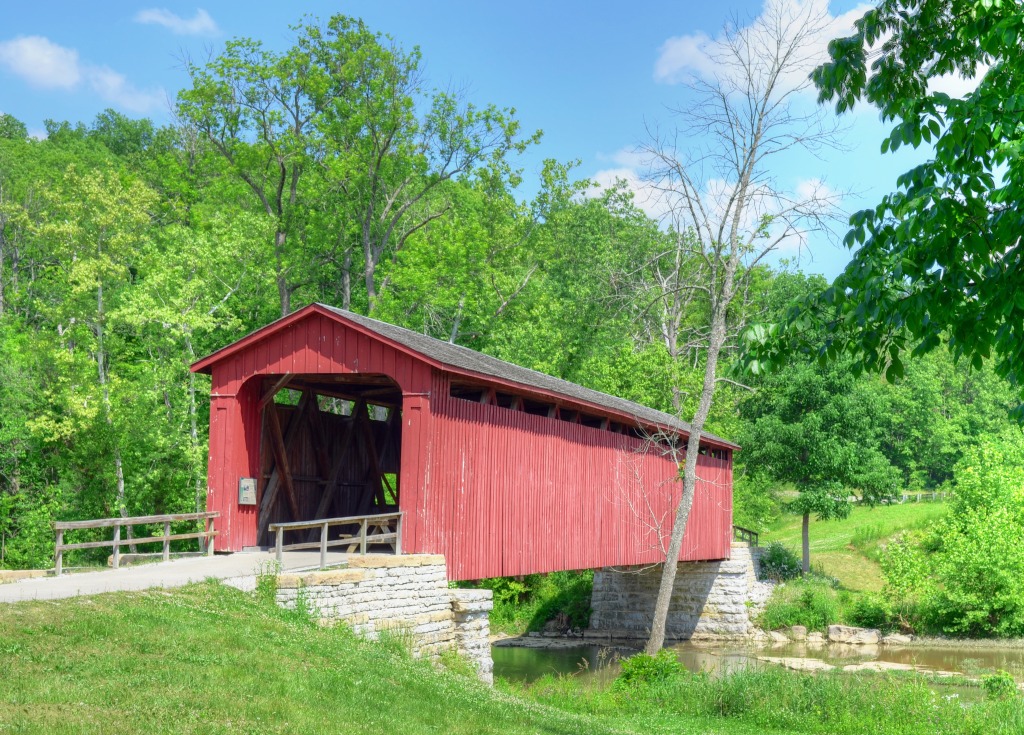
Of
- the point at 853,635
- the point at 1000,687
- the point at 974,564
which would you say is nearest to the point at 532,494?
the point at 1000,687

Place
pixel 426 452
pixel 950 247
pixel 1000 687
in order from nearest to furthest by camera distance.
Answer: pixel 950 247, pixel 426 452, pixel 1000 687

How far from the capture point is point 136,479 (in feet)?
89.3

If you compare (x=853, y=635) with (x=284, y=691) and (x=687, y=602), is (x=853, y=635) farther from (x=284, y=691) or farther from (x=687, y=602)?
(x=284, y=691)

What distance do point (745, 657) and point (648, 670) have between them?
939 cm

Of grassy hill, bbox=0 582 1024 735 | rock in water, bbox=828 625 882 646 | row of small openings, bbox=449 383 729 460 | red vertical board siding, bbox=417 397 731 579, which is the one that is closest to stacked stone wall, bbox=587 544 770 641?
rock in water, bbox=828 625 882 646

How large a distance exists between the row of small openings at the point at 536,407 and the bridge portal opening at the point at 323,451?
A: 5.29 ft

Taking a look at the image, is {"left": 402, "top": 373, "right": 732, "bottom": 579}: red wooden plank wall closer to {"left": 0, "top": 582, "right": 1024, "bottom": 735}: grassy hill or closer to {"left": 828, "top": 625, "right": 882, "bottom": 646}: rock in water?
{"left": 0, "top": 582, "right": 1024, "bottom": 735}: grassy hill

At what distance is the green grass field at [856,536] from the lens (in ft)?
124

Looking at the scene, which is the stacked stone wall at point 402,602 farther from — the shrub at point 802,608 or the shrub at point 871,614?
the shrub at point 871,614

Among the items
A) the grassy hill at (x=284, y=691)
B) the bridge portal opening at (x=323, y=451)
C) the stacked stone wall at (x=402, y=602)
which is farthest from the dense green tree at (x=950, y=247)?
the bridge portal opening at (x=323, y=451)

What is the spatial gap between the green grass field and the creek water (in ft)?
18.1

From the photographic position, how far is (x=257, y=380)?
18344 mm

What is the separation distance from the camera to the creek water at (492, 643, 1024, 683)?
961 inches

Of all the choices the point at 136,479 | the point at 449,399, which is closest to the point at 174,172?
the point at 136,479
